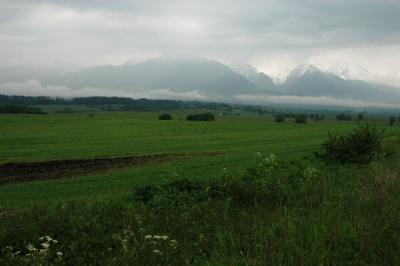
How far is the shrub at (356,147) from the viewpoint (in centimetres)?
1891

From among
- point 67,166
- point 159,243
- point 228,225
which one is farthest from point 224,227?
point 67,166

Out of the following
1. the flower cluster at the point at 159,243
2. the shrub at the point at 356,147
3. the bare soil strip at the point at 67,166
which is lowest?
the bare soil strip at the point at 67,166

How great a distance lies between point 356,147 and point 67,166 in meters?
17.6

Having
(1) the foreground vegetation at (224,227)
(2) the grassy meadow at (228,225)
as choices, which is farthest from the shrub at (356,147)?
(1) the foreground vegetation at (224,227)

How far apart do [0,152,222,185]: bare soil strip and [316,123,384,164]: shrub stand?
515 inches

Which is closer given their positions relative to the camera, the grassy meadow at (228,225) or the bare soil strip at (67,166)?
the grassy meadow at (228,225)

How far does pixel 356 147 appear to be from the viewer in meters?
19.8

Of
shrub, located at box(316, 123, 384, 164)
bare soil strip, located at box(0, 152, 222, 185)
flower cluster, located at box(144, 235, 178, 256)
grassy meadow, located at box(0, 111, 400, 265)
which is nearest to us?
grassy meadow, located at box(0, 111, 400, 265)

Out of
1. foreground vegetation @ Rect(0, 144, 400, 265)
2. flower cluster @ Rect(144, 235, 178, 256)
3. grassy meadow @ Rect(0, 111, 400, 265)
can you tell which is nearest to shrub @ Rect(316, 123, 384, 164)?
grassy meadow @ Rect(0, 111, 400, 265)

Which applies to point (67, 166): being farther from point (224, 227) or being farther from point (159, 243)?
point (159, 243)

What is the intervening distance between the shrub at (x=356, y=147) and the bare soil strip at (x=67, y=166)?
1309 centimetres

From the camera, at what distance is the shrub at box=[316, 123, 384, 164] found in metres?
18.9

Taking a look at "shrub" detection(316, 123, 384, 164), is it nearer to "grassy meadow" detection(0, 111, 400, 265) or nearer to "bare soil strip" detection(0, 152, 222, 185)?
"grassy meadow" detection(0, 111, 400, 265)

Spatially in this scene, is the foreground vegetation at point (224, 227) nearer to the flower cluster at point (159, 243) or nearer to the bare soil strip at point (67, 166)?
the flower cluster at point (159, 243)
